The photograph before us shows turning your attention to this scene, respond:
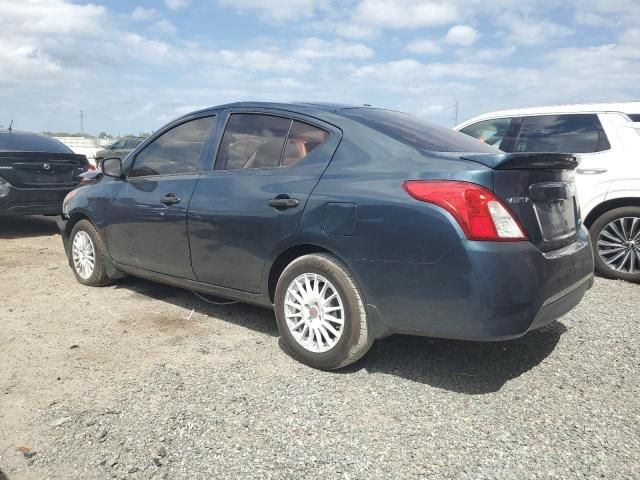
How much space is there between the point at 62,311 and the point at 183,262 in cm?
120

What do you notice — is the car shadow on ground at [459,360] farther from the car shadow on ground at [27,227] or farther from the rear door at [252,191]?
the car shadow on ground at [27,227]

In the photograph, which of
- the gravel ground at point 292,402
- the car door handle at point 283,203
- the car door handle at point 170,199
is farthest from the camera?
the car door handle at point 170,199

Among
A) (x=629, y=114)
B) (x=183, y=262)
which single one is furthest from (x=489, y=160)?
(x=629, y=114)

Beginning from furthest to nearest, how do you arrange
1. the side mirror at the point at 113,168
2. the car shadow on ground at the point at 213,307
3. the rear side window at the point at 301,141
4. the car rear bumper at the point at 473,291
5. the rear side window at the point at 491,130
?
the rear side window at the point at 491,130, the side mirror at the point at 113,168, the car shadow on ground at the point at 213,307, the rear side window at the point at 301,141, the car rear bumper at the point at 473,291

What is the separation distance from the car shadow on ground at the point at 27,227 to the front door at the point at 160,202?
420 cm

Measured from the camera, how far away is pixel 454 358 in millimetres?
3621

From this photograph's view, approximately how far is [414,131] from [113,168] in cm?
273

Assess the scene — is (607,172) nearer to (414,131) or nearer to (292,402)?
(414,131)

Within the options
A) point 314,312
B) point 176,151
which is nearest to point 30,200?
A: point 176,151

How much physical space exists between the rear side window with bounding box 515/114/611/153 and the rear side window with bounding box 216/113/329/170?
378 cm

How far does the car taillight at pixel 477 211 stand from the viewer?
278 centimetres

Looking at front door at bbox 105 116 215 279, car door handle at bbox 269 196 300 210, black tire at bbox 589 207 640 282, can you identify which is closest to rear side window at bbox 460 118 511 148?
black tire at bbox 589 207 640 282

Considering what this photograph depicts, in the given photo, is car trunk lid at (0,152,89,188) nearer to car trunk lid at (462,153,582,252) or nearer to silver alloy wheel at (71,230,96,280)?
silver alloy wheel at (71,230,96,280)

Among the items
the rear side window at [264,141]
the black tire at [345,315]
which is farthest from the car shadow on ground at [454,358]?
the rear side window at [264,141]
